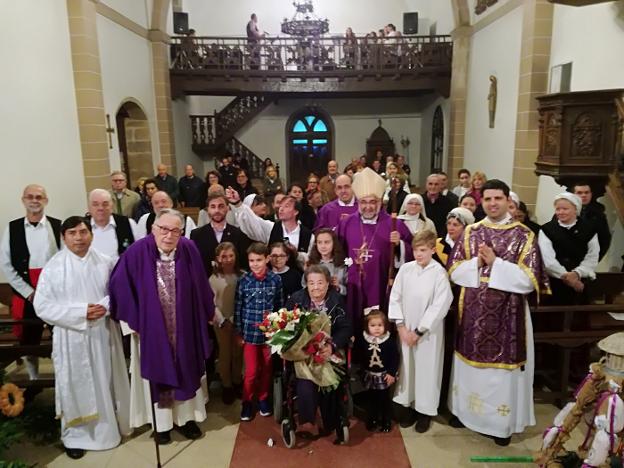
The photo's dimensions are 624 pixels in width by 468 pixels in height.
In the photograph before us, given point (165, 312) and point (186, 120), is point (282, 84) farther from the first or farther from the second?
point (165, 312)

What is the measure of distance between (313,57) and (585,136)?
27.4ft

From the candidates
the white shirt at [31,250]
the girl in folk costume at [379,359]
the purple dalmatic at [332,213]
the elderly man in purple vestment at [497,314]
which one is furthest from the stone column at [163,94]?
the elderly man in purple vestment at [497,314]

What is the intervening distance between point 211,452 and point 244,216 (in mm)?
2120

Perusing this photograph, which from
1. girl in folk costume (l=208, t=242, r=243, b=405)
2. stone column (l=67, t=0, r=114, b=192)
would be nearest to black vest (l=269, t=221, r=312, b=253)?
girl in folk costume (l=208, t=242, r=243, b=405)

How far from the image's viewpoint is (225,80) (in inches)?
452

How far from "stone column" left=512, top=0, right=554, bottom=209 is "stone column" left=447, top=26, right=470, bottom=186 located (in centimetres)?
299

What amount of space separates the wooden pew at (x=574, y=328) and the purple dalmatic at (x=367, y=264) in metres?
1.21

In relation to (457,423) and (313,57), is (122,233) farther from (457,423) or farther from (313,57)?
(313,57)

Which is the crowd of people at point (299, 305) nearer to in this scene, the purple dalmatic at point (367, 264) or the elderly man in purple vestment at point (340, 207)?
the purple dalmatic at point (367, 264)

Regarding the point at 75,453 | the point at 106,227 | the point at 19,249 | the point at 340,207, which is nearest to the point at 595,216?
the point at 340,207

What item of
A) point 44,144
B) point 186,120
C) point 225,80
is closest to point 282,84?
point 225,80

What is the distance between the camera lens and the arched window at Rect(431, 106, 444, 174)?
12875 millimetres

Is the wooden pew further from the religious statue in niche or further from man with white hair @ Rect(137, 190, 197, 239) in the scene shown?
the religious statue in niche

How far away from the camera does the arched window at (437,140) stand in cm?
1288
